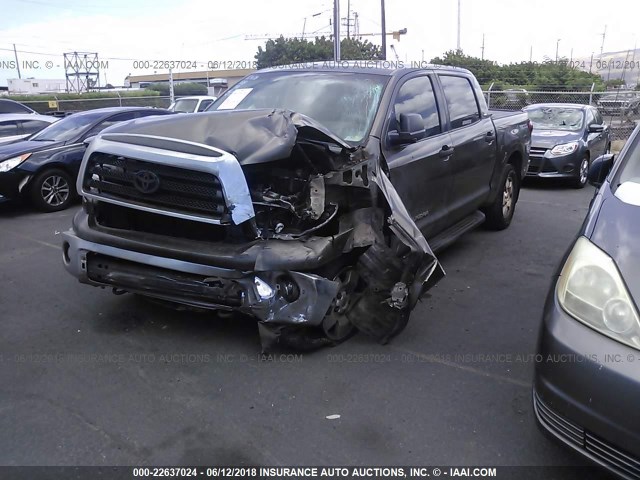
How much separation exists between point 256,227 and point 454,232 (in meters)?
2.64

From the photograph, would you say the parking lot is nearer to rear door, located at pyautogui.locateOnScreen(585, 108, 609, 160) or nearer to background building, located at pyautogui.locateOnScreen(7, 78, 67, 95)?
rear door, located at pyautogui.locateOnScreen(585, 108, 609, 160)

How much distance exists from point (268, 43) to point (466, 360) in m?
54.4

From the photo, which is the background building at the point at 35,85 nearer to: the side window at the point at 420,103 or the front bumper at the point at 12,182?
the front bumper at the point at 12,182

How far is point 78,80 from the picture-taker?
154 feet

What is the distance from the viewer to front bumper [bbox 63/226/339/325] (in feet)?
11.1

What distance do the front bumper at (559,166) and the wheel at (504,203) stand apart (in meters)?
3.18

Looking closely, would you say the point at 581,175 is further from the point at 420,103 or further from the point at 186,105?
the point at 186,105

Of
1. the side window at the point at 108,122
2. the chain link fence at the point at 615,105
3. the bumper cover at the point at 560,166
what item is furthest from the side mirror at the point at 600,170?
the chain link fence at the point at 615,105

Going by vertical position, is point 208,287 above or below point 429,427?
above

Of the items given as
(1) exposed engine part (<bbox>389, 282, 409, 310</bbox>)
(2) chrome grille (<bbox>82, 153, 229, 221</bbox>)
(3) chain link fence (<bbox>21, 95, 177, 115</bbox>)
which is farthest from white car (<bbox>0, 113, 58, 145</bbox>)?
(3) chain link fence (<bbox>21, 95, 177, 115</bbox>)

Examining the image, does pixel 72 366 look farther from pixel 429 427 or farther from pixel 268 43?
pixel 268 43

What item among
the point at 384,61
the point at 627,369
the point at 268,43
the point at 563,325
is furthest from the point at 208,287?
the point at 268,43

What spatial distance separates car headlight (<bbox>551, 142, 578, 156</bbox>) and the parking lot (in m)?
5.83

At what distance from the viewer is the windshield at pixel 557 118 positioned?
10930 mm
